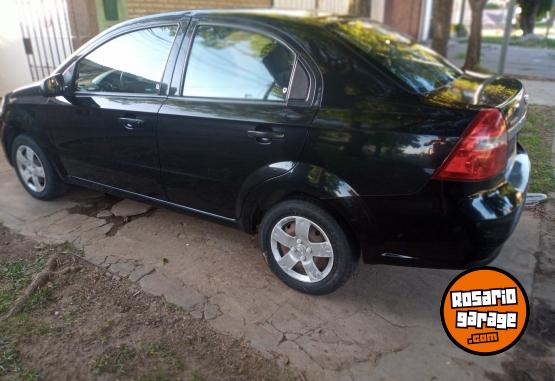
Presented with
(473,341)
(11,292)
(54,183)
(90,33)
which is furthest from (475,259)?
(90,33)

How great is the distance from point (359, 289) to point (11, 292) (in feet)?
7.37

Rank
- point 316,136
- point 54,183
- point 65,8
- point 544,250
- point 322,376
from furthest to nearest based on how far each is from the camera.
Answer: point 65,8 < point 54,183 < point 544,250 < point 316,136 < point 322,376

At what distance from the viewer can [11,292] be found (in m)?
3.02

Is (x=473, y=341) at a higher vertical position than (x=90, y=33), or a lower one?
lower

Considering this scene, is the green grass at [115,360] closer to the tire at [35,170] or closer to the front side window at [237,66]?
the front side window at [237,66]

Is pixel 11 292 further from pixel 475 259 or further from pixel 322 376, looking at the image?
pixel 475 259

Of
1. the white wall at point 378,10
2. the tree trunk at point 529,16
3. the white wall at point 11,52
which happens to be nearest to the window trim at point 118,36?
the white wall at point 11,52

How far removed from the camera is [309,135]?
8.62 feet

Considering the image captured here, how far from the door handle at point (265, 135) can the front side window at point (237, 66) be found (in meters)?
0.21

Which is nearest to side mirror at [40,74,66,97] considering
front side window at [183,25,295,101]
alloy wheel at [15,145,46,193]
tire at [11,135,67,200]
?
tire at [11,135,67,200]

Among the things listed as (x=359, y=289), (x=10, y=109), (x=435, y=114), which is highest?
(x=435, y=114)

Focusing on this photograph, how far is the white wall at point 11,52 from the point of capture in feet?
26.0

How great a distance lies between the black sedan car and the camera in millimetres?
2402

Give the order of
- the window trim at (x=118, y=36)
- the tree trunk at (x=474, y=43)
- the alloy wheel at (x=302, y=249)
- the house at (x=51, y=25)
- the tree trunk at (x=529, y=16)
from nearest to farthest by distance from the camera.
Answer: the alloy wheel at (x=302, y=249)
the window trim at (x=118, y=36)
the house at (x=51, y=25)
the tree trunk at (x=474, y=43)
the tree trunk at (x=529, y=16)
